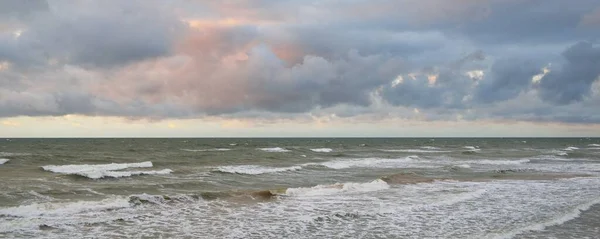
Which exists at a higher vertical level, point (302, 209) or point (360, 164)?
point (360, 164)

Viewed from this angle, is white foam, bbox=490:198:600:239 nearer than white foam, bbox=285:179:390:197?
Yes

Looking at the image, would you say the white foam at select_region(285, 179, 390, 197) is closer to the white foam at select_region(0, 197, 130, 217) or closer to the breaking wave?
the white foam at select_region(0, 197, 130, 217)

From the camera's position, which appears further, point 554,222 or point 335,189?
point 335,189

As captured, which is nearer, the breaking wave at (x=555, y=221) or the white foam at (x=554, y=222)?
the white foam at (x=554, y=222)

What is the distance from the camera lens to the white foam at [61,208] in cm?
1446

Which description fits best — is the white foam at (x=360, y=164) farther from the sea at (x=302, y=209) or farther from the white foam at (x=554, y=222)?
the white foam at (x=554, y=222)

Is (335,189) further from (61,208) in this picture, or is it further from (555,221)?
(61,208)

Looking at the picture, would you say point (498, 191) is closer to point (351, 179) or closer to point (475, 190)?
point (475, 190)

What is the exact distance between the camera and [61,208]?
15297 millimetres

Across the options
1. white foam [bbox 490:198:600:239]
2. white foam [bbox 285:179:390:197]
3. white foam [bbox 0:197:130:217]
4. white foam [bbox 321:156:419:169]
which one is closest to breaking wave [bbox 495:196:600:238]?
white foam [bbox 490:198:600:239]

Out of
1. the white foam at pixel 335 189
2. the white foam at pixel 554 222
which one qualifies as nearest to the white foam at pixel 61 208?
the white foam at pixel 335 189

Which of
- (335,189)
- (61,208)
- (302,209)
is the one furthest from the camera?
(335,189)

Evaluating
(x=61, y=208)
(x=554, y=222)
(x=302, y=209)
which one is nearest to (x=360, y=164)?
(x=302, y=209)

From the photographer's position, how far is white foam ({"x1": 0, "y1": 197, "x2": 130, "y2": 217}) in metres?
14.5
